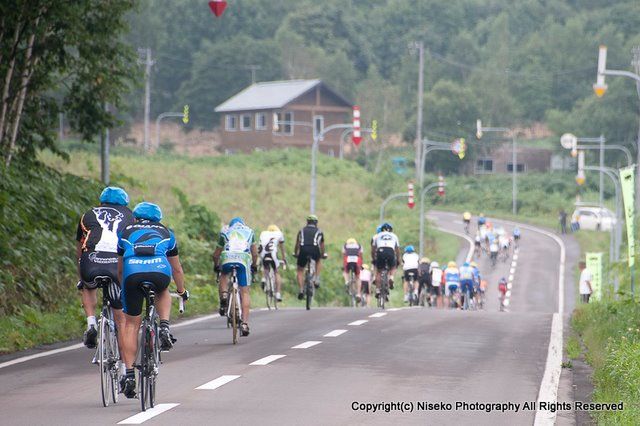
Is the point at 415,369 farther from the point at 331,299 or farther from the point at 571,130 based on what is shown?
the point at 571,130

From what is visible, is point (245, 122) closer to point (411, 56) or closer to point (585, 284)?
point (411, 56)

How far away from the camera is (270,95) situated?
11238cm

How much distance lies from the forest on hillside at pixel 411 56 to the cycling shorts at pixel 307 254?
283 ft

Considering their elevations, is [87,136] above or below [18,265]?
above

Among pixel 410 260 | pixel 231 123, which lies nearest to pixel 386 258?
pixel 410 260

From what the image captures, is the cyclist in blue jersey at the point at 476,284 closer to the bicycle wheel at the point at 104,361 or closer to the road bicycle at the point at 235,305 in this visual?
the road bicycle at the point at 235,305

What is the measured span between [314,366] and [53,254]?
9.22m

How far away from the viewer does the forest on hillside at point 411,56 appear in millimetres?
120062

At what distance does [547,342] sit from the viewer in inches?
750

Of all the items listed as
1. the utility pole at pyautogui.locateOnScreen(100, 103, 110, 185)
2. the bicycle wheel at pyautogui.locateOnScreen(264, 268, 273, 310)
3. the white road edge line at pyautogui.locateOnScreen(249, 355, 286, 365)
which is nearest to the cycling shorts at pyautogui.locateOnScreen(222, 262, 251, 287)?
the white road edge line at pyautogui.locateOnScreen(249, 355, 286, 365)

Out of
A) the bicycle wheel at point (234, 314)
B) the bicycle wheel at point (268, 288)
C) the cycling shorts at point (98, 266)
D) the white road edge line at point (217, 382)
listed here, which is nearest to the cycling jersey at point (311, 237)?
the bicycle wheel at point (268, 288)

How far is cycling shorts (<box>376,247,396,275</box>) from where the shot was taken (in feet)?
97.1

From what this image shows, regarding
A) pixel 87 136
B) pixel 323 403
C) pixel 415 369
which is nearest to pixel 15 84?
pixel 87 136

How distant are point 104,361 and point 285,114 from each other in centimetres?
10052
